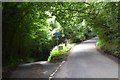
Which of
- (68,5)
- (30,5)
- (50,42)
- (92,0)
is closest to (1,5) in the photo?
(30,5)

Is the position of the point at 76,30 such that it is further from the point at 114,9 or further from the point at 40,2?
the point at 40,2

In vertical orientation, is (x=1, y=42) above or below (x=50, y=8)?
below

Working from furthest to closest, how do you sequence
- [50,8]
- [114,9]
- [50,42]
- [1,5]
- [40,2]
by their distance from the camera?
[50,42]
[114,9]
[50,8]
[40,2]
[1,5]

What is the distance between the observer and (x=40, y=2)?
16.0 m

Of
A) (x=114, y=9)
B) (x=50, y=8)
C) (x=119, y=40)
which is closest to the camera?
(x=50, y=8)

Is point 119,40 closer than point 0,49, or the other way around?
point 0,49

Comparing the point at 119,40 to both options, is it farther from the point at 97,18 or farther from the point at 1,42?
the point at 1,42

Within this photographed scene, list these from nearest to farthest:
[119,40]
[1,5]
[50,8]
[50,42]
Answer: [1,5] < [50,8] < [119,40] < [50,42]

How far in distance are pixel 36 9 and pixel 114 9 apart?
5899mm

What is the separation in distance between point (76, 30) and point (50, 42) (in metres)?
5.75

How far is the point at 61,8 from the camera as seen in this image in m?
17.6

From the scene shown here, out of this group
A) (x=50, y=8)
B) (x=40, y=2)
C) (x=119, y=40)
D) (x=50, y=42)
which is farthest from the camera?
(x=50, y=42)

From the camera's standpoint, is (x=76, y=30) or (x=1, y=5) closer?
(x=1, y=5)

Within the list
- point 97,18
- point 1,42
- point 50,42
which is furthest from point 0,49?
point 50,42
